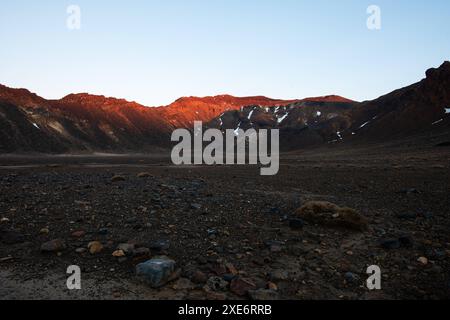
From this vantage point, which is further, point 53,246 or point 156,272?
point 53,246

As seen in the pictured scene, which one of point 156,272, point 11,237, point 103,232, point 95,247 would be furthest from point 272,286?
point 11,237

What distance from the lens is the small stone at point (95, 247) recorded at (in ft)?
22.0

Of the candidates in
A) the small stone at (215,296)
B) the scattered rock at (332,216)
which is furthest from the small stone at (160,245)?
the scattered rock at (332,216)

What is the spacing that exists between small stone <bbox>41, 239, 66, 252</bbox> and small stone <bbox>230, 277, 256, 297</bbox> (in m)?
3.43

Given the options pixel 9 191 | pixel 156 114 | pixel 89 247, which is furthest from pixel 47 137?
pixel 89 247

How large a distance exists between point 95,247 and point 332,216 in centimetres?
543

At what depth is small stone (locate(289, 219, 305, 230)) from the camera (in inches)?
336

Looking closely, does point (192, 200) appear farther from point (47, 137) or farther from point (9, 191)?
point (47, 137)

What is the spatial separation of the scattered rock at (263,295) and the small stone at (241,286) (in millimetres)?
111

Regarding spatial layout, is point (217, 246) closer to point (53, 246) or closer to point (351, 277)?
point (351, 277)

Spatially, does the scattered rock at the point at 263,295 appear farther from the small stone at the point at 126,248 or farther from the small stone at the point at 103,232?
the small stone at the point at 103,232

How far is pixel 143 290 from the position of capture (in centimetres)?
534

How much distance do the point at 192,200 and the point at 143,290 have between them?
612 cm

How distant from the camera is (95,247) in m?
6.77
